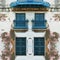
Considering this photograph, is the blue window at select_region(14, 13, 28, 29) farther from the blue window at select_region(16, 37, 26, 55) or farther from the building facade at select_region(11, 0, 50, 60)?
the blue window at select_region(16, 37, 26, 55)

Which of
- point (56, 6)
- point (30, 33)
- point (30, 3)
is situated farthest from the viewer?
point (56, 6)

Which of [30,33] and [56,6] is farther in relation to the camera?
[56,6]

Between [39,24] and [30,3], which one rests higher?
[30,3]

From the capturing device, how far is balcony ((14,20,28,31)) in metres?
16.1

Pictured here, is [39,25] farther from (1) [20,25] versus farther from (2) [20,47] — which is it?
(2) [20,47]

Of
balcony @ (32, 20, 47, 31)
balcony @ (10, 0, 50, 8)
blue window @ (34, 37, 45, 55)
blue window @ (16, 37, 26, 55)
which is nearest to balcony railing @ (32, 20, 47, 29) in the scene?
balcony @ (32, 20, 47, 31)

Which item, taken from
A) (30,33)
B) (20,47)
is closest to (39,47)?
(30,33)

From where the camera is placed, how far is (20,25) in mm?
16234

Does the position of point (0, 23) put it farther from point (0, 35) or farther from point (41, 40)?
point (41, 40)

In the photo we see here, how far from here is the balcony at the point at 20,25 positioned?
16094 mm

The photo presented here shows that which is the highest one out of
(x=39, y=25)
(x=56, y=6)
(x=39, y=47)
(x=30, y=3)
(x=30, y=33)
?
(x=30, y=3)

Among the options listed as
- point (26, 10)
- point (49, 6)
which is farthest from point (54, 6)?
point (26, 10)

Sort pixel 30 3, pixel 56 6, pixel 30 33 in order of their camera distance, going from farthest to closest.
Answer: pixel 56 6, pixel 30 33, pixel 30 3

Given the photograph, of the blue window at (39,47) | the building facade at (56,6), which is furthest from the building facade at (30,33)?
the building facade at (56,6)
